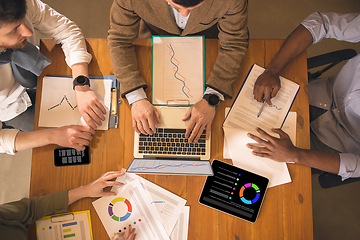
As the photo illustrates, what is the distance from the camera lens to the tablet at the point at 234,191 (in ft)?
3.42

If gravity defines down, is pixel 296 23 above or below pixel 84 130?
above

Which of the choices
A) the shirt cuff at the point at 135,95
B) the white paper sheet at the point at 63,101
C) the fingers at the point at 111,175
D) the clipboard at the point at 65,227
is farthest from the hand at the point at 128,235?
the shirt cuff at the point at 135,95

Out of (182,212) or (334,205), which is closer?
(182,212)

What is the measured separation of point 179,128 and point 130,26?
0.55m

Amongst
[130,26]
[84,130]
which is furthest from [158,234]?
[130,26]

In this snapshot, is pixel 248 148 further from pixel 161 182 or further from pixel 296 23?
pixel 296 23

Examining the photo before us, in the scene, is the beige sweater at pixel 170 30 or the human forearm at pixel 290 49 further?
the human forearm at pixel 290 49

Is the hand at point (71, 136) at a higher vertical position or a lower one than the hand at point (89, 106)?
lower

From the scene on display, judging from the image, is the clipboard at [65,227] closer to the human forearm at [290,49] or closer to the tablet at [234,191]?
the tablet at [234,191]

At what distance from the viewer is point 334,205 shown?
1807 millimetres

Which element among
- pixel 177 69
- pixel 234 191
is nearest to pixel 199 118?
pixel 177 69

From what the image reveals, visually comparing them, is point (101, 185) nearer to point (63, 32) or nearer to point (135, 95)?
point (135, 95)

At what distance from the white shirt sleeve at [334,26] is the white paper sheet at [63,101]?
1104 millimetres

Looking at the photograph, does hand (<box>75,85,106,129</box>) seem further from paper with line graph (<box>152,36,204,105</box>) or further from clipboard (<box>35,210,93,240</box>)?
clipboard (<box>35,210,93,240</box>)
